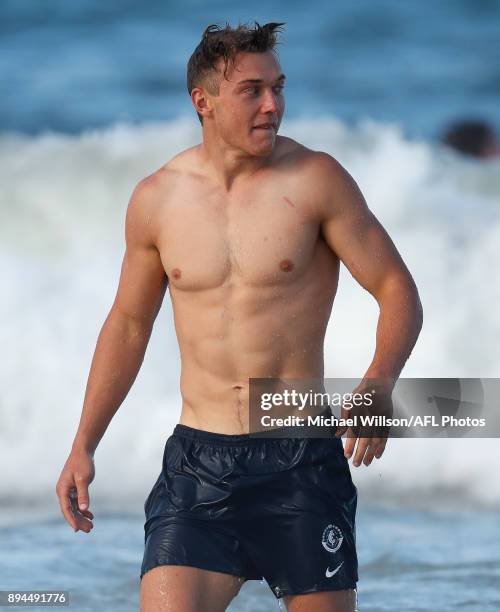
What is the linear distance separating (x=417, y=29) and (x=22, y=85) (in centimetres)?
373

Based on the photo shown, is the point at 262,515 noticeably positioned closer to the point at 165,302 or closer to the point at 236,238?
the point at 236,238

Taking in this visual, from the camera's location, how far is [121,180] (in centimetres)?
1152

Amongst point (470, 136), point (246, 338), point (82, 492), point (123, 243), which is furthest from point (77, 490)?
point (470, 136)

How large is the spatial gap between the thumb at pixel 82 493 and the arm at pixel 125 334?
0.04 ft

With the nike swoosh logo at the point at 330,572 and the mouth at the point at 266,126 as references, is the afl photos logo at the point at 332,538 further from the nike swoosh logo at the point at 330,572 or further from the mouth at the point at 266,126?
the mouth at the point at 266,126

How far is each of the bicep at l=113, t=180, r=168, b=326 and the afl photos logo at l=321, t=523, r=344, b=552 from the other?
2.44 ft

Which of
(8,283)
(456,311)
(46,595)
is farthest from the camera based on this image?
(8,283)

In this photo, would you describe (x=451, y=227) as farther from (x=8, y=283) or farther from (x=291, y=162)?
(x=291, y=162)

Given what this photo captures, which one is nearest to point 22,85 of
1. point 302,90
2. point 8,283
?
point 302,90

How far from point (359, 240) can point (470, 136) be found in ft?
30.7

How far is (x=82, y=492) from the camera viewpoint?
388 cm

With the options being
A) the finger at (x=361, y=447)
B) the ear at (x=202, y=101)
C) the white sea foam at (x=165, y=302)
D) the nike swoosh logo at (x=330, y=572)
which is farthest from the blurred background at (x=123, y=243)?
the ear at (x=202, y=101)

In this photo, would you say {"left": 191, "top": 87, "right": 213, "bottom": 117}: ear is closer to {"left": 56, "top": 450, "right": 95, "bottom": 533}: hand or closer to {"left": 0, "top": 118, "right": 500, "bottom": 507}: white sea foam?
{"left": 56, "top": 450, "right": 95, "bottom": 533}: hand

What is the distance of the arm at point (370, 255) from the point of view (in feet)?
12.3
